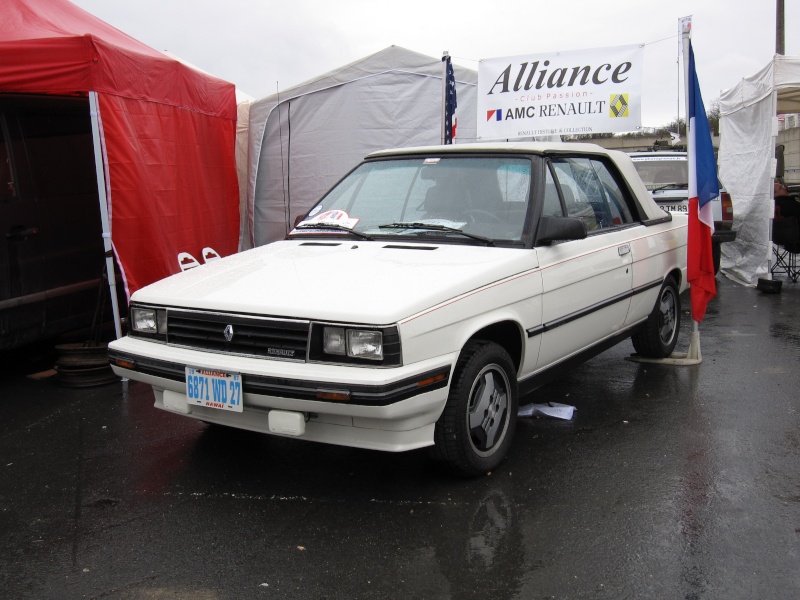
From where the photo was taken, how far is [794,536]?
3.17 m

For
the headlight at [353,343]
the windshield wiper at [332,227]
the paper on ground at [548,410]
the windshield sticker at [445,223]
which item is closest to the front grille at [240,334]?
the headlight at [353,343]

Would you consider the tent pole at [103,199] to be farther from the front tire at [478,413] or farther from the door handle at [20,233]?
the front tire at [478,413]

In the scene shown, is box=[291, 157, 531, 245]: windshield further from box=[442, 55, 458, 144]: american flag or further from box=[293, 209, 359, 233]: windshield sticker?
box=[442, 55, 458, 144]: american flag

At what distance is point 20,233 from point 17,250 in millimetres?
136

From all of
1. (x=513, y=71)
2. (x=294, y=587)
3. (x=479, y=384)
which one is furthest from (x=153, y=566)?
(x=513, y=71)

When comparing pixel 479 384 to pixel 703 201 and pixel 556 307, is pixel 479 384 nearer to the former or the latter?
pixel 556 307

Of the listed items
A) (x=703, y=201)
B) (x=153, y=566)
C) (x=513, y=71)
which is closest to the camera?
(x=153, y=566)

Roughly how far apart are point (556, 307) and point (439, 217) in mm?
832

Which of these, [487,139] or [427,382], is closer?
[427,382]

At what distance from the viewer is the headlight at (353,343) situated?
318 centimetres

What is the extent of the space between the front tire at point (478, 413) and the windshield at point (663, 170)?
25.4 feet

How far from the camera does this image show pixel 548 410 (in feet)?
15.9

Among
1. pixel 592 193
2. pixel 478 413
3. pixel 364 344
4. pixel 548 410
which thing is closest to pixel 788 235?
pixel 592 193

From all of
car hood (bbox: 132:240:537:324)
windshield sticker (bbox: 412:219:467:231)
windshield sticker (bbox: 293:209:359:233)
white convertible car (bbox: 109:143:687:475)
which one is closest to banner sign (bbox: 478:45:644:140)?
white convertible car (bbox: 109:143:687:475)
